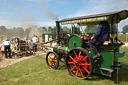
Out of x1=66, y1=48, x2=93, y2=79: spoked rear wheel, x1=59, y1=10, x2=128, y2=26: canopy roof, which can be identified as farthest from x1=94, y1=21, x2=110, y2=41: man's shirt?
x1=66, y1=48, x2=93, y2=79: spoked rear wheel

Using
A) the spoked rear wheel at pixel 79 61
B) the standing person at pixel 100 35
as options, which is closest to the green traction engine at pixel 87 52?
the spoked rear wheel at pixel 79 61

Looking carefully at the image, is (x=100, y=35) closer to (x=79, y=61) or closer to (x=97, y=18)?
(x=97, y=18)

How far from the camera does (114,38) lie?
4.31m

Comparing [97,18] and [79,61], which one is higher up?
[97,18]

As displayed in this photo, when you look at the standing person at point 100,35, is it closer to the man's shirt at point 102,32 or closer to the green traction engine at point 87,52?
the man's shirt at point 102,32

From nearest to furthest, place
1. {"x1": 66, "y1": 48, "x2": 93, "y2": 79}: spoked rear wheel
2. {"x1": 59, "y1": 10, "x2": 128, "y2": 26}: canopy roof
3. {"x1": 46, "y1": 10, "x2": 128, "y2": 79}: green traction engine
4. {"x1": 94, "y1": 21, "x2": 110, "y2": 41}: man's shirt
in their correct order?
1. {"x1": 59, "y1": 10, "x2": 128, "y2": 26}: canopy roof
2. {"x1": 46, "y1": 10, "x2": 128, "y2": 79}: green traction engine
3. {"x1": 94, "y1": 21, "x2": 110, "y2": 41}: man's shirt
4. {"x1": 66, "y1": 48, "x2": 93, "y2": 79}: spoked rear wheel

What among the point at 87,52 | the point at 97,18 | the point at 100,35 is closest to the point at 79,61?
the point at 87,52

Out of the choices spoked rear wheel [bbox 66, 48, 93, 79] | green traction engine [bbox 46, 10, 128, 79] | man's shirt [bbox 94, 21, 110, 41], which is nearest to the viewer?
green traction engine [bbox 46, 10, 128, 79]

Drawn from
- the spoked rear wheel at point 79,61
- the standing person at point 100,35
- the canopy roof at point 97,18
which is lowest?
the spoked rear wheel at point 79,61

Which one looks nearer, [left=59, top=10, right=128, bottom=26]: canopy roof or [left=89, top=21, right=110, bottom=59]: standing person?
[left=59, top=10, right=128, bottom=26]: canopy roof

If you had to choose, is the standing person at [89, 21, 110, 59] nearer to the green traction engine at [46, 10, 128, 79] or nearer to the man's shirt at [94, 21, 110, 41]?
the man's shirt at [94, 21, 110, 41]

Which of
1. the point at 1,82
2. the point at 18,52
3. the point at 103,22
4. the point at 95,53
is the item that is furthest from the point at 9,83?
the point at 18,52

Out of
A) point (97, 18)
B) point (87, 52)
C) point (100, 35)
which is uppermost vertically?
point (97, 18)

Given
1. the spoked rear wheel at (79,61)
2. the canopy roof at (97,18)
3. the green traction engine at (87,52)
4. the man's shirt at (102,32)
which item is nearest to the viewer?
the canopy roof at (97,18)
